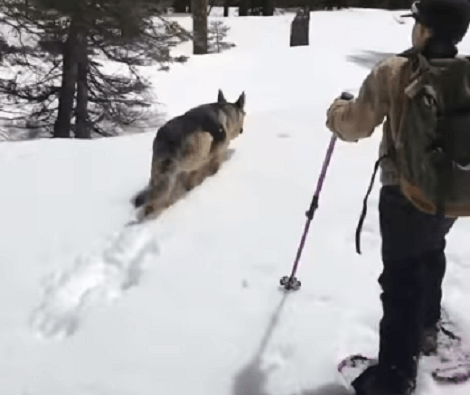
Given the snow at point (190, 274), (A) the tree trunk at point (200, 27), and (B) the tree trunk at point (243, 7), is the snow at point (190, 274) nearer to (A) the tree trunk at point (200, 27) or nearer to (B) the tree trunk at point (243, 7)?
(A) the tree trunk at point (200, 27)

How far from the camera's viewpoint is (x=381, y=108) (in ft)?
8.38

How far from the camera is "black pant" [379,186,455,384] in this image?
2588 millimetres

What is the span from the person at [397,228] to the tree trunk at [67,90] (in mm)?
10679

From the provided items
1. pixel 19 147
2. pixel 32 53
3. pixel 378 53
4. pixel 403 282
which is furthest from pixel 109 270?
pixel 378 53

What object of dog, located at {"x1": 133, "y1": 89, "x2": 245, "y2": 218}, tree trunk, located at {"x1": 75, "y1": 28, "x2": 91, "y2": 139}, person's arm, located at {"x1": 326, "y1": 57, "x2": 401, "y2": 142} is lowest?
tree trunk, located at {"x1": 75, "y1": 28, "x2": 91, "y2": 139}

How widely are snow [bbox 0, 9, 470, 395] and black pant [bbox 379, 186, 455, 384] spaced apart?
38 centimetres

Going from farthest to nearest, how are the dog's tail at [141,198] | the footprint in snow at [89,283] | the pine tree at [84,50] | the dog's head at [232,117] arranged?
the pine tree at [84,50], the dog's head at [232,117], the dog's tail at [141,198], the footprint in snow at [89,283]

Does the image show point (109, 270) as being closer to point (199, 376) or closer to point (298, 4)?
point (199, 376)

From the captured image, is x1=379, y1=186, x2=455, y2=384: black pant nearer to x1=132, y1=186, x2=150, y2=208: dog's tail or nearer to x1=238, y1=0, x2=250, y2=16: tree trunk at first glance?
x1=132, y1=186, x2=150, y2=208: dog's tail

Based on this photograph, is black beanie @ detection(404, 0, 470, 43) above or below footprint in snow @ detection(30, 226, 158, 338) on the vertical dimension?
above

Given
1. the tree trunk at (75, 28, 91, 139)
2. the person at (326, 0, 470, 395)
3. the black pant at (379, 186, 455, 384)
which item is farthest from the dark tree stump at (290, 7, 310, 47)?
the black pant at (379, 186, 455, 384)

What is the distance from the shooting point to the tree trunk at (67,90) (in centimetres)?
1272

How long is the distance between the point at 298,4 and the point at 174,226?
29158 millimetres

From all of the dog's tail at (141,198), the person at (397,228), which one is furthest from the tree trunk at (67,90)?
the person at (397,228)
